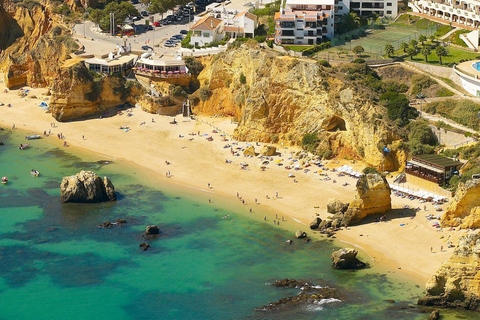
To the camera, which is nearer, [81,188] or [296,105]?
[81,188]

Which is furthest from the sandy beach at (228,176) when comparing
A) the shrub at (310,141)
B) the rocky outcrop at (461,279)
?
the rocky outcrop at (461,279)

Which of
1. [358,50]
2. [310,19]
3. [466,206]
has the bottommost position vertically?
[466,206]

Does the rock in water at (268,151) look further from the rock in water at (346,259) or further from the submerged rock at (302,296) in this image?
the submerged rock at (302,296)

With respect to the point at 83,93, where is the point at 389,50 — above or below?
above

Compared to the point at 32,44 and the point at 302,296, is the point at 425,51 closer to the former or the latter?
the point at 302,296

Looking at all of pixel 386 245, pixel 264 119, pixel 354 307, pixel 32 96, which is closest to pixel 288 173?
pixel 264 119

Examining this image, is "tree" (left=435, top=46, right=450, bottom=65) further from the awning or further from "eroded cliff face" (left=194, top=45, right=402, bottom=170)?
the awning

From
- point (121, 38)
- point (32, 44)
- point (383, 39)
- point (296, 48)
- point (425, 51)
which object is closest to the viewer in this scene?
point (425, 51)

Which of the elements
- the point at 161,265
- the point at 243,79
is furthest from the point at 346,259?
the point at 243,79

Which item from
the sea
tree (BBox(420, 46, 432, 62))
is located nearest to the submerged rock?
the sea
